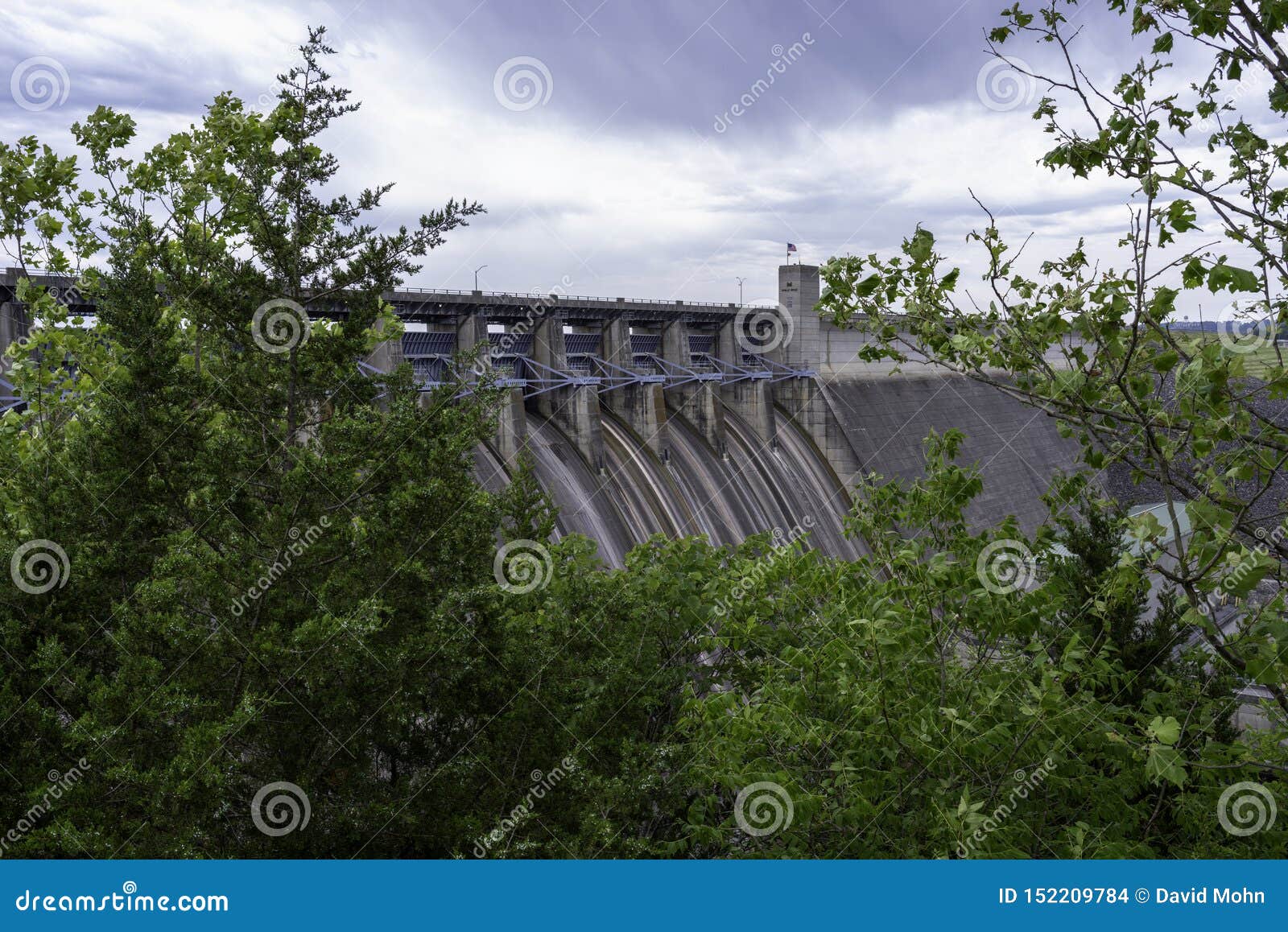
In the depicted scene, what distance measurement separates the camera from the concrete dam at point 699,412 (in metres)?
24.1

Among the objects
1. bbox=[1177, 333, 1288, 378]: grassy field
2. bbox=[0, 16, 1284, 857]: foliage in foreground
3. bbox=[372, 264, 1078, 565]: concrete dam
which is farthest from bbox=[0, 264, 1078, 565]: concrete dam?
bbox=[1177, 333, 1288, 378]: grassy field

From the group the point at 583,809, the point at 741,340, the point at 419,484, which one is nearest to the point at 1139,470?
the point at 583,809

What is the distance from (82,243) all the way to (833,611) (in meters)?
8.69

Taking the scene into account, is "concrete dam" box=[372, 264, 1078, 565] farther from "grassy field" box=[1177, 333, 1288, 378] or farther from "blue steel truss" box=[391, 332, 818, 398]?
"grassy field" box=[1177, 333, 1288, 378]

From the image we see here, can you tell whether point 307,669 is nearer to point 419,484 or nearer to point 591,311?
point 419,484

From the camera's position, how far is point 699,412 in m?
31.0

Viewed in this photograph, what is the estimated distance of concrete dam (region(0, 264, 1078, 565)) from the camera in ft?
79.0

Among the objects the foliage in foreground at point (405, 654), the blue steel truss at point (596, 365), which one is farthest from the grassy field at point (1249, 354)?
the blue steel truss at point (596, 365)

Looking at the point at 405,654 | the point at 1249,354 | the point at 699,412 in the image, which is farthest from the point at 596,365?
the point at 1249,354

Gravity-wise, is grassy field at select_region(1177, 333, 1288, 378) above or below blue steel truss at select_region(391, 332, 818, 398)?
below

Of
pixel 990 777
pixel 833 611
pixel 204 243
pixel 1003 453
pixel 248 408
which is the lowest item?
pixel 990 777

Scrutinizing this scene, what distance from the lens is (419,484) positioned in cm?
770

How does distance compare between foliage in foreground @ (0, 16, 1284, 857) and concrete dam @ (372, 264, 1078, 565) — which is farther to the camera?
concrete dam @ (372, 264, 1078, 565)

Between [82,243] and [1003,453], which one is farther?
[1003,453]
